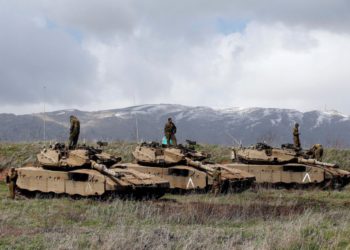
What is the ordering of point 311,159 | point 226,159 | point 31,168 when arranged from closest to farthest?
point 31,168, point 311,159, point 226,159

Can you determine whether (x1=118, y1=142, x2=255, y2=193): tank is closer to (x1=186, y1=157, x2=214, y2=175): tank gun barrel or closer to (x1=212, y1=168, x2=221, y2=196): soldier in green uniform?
(x1=186, y1=157, x2=214, y2=175): tank gun barrel

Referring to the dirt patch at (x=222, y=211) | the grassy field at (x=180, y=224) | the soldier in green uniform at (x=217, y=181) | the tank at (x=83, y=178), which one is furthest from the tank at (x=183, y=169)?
the dirt patch at (x=222, y=211)

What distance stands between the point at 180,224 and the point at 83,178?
8899 millimetres

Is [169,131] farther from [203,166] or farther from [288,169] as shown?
[288,169]

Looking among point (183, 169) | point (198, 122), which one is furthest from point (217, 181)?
point (198, 122)

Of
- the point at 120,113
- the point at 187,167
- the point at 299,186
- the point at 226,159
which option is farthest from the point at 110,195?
the point at 120,113

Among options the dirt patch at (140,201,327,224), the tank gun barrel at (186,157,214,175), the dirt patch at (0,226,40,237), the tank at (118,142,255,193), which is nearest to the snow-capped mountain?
the tank at (118,142,255,193)

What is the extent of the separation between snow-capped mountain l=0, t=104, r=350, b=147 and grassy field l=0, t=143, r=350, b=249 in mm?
103966

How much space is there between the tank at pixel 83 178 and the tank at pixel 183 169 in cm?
207

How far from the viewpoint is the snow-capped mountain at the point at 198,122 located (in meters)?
137

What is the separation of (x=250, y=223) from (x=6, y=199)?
1097cm

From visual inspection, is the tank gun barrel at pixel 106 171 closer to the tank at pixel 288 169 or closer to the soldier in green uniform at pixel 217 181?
the soldier in green uniform at pixel 217 181

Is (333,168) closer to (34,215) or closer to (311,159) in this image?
(311,159)

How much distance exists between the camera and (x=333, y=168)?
29859 millimetres
